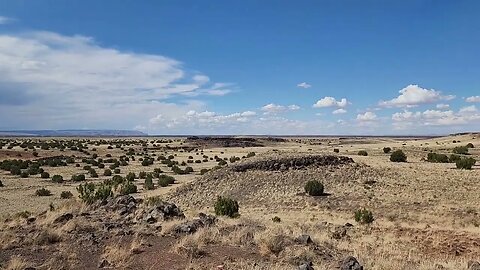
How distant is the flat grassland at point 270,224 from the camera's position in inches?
465

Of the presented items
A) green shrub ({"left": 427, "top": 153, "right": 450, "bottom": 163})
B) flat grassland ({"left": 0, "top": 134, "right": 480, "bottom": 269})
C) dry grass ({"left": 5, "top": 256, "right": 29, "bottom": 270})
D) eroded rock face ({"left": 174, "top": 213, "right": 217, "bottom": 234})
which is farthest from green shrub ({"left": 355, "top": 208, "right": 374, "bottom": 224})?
green shrub ({"left": 427, "top": 153, "right": 450, "bottom": 163})

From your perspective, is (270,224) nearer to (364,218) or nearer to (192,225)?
(364,218)

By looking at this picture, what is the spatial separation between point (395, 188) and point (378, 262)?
846 inches

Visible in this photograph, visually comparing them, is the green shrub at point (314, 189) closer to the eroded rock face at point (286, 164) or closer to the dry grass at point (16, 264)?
the eroded rock face at point (286, 164)

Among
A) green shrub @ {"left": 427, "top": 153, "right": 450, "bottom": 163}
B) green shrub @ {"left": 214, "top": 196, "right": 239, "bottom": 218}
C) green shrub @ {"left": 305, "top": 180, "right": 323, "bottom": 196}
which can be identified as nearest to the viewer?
green shrub @ {"left": 214, "top": 196, "right": 239, "bottom": 218}

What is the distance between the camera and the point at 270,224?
67.9 feet

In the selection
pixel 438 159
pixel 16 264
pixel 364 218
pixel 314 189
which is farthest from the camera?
pixel 438 159

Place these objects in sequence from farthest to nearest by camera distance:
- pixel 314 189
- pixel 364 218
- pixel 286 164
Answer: pixel 286 164
pixel 314 189
pixel 364 218

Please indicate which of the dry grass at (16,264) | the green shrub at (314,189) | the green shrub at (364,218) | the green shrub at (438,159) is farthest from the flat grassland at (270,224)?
the green shrub at (438,159)

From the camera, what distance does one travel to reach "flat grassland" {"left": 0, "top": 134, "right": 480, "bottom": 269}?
11.8m

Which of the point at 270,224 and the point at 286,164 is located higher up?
the point at 286,164

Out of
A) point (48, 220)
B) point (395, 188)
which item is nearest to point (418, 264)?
point (48, 220)

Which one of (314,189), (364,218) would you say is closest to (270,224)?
(364,218)

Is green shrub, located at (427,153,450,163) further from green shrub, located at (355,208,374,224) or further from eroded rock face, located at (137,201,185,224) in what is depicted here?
eroded rock face, located at (137,201,185,224)
